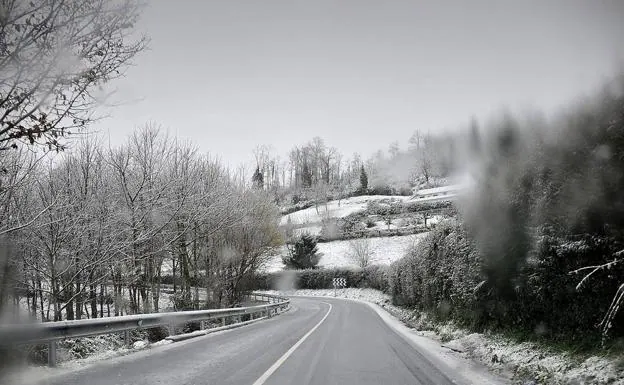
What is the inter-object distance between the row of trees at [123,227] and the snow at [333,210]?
52.5m

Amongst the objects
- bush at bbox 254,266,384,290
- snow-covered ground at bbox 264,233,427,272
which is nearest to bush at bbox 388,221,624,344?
bush at bbox 254,266,384,290

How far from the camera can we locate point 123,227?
17.0 metres

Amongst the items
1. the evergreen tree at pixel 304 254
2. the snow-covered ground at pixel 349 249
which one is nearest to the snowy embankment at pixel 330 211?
the snow-covered ground at pixel 349 249

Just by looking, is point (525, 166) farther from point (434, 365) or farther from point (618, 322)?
point (434, 365)

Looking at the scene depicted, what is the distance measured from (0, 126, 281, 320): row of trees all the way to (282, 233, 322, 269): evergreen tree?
3228 cm

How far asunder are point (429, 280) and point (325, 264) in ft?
158

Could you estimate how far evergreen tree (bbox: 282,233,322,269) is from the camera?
6341cm

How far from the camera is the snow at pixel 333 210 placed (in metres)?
83.4

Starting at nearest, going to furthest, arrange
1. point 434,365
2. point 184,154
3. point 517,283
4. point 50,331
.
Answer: point 50,331 < point 434,365 < point 517,283 < point 184,154

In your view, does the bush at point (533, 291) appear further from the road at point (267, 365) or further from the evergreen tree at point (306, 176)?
the evergreen tree at point (306, 176)

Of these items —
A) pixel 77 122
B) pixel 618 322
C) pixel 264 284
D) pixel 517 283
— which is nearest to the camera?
pixel 77 122

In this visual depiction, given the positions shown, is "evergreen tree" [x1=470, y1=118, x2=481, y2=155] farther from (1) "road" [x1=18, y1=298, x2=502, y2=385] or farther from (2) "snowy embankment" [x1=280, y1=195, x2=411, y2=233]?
(2) "snowy embankment" [x1=280, y1=195, x2=411, y2=233]

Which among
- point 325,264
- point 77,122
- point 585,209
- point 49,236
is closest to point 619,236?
point 585,209

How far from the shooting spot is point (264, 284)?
6397 cm
